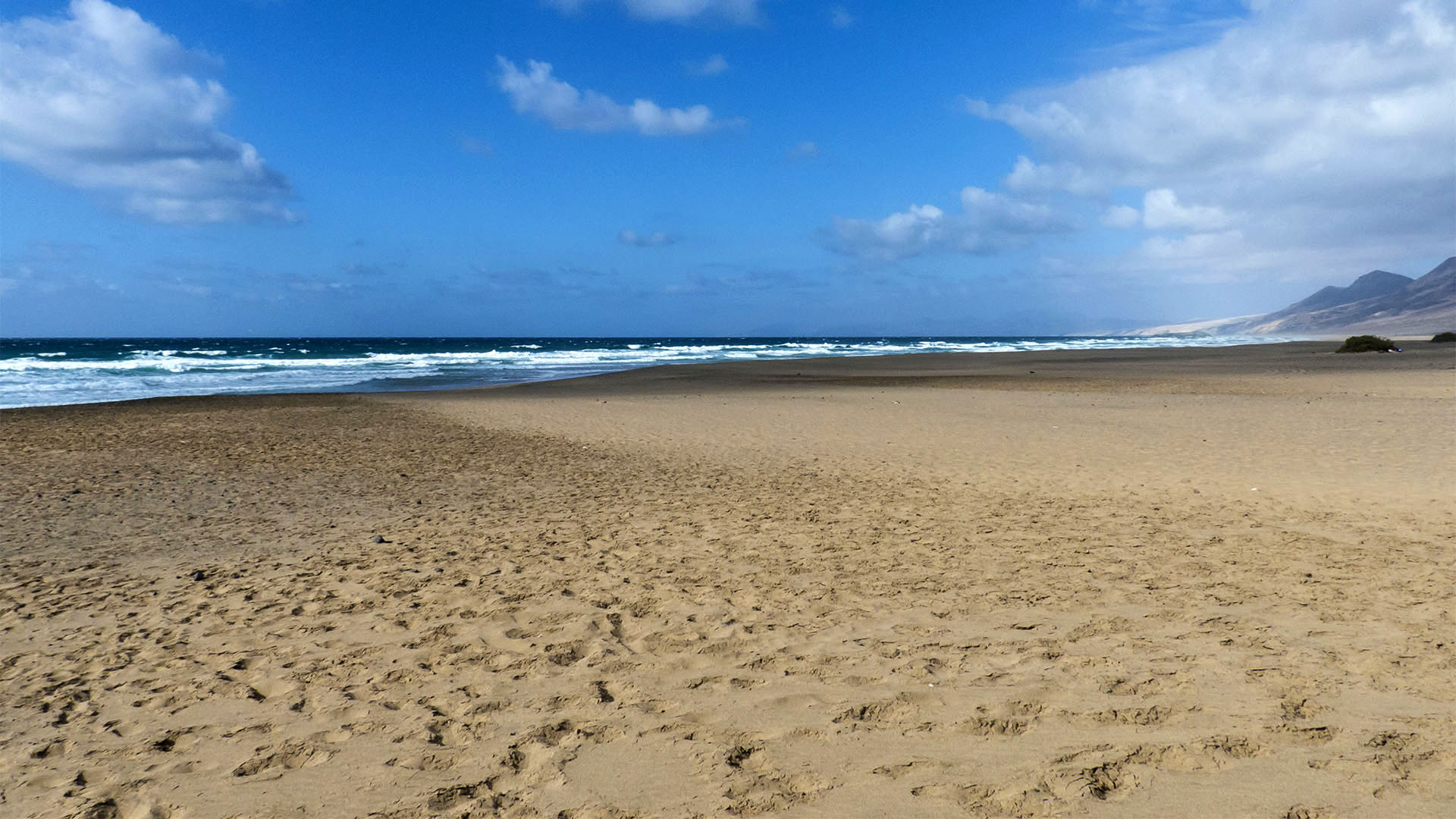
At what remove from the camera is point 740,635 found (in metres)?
4.92

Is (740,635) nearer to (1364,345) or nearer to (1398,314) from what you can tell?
(1364,345)

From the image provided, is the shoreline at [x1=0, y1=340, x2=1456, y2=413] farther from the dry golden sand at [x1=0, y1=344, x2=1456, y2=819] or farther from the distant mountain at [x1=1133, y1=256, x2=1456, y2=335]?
the distant mountain at [x1=1133, y1=256, x2=1456, y2=335]

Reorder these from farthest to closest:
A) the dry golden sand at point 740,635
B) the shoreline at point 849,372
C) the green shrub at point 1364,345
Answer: the green shrub at point 1364,345, the shoreline at point 849,372, the dry golden sand at point 740,635

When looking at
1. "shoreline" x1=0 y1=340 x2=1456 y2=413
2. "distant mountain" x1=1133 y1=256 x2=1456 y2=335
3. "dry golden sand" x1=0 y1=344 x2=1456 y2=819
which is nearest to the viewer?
"dry golden sand" x1=0 y1=344 x2=1456 y2=819

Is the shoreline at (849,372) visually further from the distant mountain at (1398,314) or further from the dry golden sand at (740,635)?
the distant mountain at (1398,314)

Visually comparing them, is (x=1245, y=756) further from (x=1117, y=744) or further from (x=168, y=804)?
(x=168, y=804)

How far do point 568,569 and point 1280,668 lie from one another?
15.3 feet

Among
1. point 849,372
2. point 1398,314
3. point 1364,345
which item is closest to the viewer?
point 849,372

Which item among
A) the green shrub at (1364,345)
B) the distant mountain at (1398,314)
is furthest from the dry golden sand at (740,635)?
the distant mountain at (1398,314)

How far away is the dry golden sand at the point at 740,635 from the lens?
3.29 metres

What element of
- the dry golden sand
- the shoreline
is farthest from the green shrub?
the dry golden sand

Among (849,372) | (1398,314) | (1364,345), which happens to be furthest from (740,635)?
(1398,314)

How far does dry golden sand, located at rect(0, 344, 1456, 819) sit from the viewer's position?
3287 mm

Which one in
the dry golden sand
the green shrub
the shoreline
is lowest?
the dry golden sand
